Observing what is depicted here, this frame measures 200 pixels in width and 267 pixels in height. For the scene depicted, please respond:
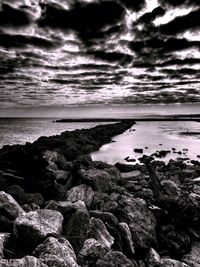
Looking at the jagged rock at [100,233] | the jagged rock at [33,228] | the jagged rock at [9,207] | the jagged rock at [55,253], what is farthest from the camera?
the jagged rock at [9,207]

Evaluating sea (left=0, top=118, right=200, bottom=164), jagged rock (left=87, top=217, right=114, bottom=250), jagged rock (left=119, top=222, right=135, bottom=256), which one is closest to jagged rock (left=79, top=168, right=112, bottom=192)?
jagged rock (left=119, top=222, right=135, bottom=256)

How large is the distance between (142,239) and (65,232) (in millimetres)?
1341

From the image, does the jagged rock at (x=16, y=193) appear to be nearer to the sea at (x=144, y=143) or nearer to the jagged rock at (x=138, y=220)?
the jagged rock at (x=138, y=220)

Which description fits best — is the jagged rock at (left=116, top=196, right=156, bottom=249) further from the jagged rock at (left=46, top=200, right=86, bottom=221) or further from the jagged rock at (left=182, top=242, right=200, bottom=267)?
the jagged rock at (left=46, top=200, right=86, bottom=221)

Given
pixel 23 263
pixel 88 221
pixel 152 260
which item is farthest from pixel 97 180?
pixel 23 263

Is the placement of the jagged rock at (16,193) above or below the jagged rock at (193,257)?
above

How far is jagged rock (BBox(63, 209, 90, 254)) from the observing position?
3775mm

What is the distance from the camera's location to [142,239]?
438cm

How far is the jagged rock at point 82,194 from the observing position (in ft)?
19.0

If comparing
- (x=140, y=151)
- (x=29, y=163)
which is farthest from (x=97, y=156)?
(x=29, y=163)

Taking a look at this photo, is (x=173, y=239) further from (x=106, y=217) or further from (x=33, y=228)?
(x=33, y=228)

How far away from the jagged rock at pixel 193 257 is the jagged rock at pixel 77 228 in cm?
188

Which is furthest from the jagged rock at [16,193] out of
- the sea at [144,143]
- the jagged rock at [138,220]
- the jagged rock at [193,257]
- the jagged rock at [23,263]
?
the sea at [144,143]

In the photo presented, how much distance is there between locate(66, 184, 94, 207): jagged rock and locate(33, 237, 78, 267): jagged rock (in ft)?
7.93
